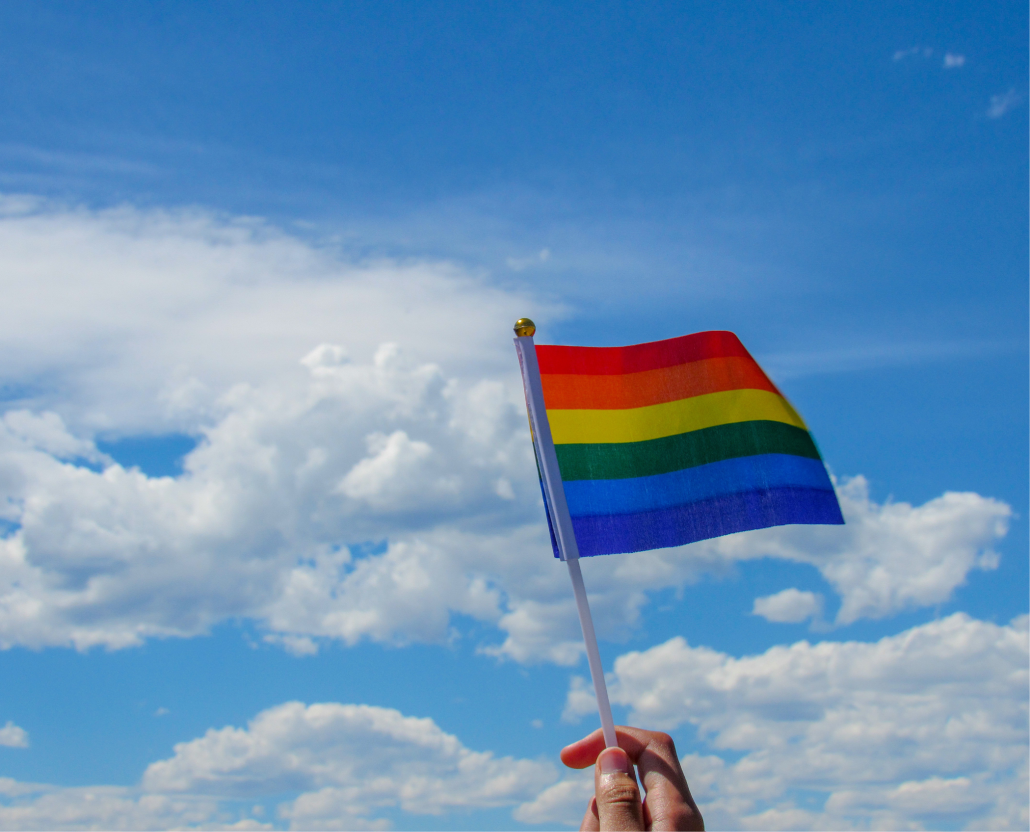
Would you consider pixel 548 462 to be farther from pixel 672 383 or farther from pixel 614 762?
pixel 614 762

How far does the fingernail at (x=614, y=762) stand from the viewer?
9.91 metres

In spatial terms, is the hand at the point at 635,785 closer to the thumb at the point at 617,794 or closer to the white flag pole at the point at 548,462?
the thumb at the point at 617,794

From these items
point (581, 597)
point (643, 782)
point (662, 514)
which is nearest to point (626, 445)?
point (662, 514)

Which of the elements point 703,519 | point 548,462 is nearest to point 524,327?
point 548,462

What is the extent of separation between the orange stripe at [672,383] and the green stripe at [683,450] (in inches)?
22.5

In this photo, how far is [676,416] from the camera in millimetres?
13484

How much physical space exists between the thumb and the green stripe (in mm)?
3981

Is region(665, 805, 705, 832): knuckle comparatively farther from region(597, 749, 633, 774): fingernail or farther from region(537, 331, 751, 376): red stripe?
region(537, 331, 751, 376): red stripe

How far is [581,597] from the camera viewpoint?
11258 millimetres

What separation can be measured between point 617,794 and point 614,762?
39 centimetres

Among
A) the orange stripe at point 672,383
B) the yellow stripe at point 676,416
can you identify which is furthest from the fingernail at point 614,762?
the orange stripe at point 672,383

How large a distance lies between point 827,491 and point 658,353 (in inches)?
125

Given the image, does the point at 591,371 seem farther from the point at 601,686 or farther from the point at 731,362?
the point at 601,686

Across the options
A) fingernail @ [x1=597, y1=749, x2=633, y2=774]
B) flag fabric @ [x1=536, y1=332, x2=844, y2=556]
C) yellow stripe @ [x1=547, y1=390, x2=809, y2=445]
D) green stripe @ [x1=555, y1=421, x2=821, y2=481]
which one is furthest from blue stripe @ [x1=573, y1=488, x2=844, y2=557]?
fingernail @ [x1=597, y1=749, x2=633, y2=774]
